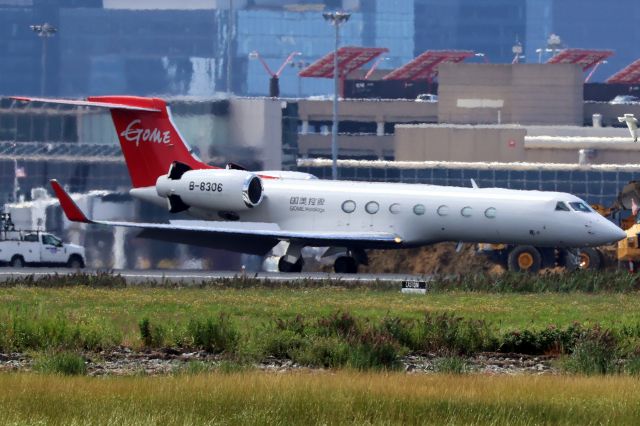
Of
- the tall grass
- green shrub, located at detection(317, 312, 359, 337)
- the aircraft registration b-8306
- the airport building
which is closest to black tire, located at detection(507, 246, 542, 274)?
the aircraft registration b-8306

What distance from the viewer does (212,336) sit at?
77.0 feet

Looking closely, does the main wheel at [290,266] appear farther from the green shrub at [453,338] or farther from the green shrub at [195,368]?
the green shrub at [195,368]

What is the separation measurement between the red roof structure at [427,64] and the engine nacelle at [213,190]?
8766 centimetres

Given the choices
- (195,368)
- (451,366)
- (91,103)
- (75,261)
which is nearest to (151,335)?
(195,368)

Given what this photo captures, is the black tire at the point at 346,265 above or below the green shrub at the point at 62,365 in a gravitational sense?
below

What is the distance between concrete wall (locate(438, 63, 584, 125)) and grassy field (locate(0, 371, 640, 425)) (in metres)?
89.6

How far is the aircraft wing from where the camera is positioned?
4541 cm

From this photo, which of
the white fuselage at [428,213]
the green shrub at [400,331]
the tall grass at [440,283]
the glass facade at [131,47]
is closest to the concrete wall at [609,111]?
the glass facade at [131,47]

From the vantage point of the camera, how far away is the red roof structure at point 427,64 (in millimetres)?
134875

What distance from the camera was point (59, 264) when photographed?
52406mm

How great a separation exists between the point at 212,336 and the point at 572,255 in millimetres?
26228

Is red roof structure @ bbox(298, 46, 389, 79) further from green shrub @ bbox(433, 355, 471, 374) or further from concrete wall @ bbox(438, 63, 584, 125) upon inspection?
green shrub @ bbox(433, 355, 471, 374)

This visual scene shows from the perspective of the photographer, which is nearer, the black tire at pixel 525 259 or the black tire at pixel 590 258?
the black tire at pixel 525 259

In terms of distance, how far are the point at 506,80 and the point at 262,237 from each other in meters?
Result: 66.7
